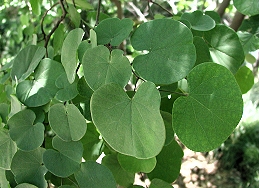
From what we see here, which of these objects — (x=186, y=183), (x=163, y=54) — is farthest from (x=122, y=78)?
(x=186, y=183)

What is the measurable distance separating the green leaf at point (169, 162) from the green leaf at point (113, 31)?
→ 0.18 metres

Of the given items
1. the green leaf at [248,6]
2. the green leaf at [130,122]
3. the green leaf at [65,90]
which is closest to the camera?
the green leaf at [130,122]

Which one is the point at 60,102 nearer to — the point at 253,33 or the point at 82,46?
the point at 82,46

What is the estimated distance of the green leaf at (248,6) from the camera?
0.56 metres

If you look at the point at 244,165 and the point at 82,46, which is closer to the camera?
the point at 82,46

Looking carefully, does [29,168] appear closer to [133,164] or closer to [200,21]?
[133,164]

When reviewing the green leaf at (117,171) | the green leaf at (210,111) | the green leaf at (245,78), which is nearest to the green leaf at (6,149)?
the green leaf at (117,171)

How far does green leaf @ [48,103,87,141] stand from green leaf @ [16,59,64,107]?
3 centimetres

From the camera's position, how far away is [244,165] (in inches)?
105

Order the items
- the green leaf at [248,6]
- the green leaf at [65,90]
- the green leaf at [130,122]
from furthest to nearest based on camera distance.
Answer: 1. the green leaf at [248,6]
2. the green leaf at [65,90]
3. the green leaf at [130,122]

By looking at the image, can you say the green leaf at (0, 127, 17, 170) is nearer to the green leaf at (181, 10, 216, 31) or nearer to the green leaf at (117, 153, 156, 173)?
the green leaf at (117, 153, 156, 173)

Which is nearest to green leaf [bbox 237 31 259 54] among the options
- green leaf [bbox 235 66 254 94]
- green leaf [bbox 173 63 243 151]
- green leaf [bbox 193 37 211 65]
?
green leaf [bbox 235 66 254 94]

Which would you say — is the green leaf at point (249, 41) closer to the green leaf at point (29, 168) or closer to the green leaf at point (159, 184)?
the green leaf at point (159, 184)

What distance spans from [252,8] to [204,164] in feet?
6.62
